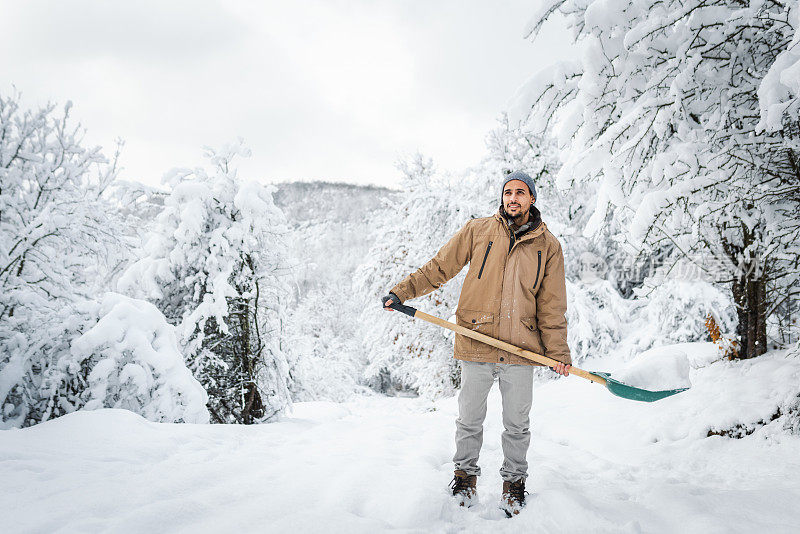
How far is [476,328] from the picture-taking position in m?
2.73

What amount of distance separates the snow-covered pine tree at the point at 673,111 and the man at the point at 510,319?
0.75 metres

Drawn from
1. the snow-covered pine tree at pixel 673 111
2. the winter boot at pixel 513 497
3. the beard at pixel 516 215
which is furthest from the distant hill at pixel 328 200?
the winter boot at pixel 513 497

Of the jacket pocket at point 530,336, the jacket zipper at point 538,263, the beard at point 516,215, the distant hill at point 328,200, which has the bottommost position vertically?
the jacket pocket at point 530,336

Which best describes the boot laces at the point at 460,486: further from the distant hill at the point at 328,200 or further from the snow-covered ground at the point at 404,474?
the distant hill at the point at 328,200

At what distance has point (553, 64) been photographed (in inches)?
129

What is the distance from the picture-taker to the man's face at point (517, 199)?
2.79 meters

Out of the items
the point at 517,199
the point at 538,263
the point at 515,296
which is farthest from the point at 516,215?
the point at 515,296

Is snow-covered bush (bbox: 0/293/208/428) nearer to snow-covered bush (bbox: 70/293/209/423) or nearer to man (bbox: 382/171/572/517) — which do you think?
snow-covered bush (bbox: 70/293/209/423)

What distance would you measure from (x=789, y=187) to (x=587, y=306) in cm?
708

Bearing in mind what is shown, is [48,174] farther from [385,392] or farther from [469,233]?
[385,392]

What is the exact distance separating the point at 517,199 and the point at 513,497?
6.02ft

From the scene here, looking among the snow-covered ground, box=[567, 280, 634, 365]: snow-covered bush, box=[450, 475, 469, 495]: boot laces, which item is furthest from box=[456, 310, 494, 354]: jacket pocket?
box=[567, 280, 634, 365]: snow-covered bush

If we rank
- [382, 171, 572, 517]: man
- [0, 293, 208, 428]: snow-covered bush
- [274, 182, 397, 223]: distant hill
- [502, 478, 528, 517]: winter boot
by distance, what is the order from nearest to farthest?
[502, 478, 528, 517]: winter boot < [382, 171, 572, 517]: man < [0, 293, 208, 428]: snow-covered bush < [274, 182, 397, 223]: distant hill

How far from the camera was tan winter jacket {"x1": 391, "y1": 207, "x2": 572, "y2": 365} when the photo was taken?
2664 millimetres
